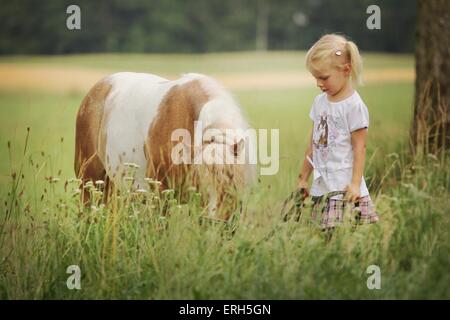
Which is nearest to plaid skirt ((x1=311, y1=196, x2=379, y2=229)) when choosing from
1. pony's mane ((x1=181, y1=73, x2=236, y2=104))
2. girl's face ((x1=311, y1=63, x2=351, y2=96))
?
girl's face ((x1=311, y1=63, x2=351, y2=96))

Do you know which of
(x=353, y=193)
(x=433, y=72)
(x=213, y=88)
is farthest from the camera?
(x=433, y=72)

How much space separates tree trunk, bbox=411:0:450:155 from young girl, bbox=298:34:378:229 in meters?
1.51

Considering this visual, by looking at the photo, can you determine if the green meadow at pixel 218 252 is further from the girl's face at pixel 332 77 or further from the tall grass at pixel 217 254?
the girl's face at pixel 332 77

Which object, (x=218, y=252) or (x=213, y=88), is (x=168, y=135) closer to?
(x=213, y=88)

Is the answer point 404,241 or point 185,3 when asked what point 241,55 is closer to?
point 185,3

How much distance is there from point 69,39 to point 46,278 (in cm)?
1050

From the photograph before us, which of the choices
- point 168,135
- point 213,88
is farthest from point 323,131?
point 168,135

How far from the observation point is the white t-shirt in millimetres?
3521

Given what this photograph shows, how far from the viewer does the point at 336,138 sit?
357 centimetres

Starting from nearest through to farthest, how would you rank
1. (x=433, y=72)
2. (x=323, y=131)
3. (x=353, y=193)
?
1. (x=353, y=193)
2. (x=323, y=131)
3. (x=433, y=72)

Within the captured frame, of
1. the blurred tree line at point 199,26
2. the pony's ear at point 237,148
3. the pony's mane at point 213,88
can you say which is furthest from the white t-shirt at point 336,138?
the blurred tree line at point 199,26

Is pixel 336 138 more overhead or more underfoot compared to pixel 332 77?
more underfoot

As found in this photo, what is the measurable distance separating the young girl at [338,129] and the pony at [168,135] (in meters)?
0.41

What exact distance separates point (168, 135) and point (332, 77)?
3.71 ft
